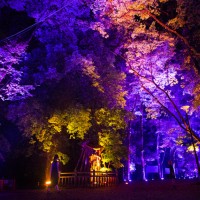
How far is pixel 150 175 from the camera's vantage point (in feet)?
121

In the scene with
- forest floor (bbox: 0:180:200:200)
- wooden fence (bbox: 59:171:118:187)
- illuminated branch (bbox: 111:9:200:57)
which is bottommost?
forest floor (bbox: 0:180:200:200)

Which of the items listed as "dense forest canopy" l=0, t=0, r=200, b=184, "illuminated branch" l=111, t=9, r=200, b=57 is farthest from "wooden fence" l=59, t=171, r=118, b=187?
"illuminated branch" l=111, t=9, r=200, b=57

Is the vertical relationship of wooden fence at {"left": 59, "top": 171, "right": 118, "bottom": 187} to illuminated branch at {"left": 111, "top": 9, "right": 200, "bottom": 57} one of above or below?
below

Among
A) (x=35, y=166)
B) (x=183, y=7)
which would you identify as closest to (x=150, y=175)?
(x=35, y=166)

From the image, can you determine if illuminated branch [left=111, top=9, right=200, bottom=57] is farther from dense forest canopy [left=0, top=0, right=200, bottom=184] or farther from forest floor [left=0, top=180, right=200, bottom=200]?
forest floor [left=0, top=180, right=200, bottom=200]

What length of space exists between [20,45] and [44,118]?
456 cm

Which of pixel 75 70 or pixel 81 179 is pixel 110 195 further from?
pixel 75 70

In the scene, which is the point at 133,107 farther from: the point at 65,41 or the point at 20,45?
the point at 20,45

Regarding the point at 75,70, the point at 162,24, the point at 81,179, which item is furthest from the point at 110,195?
the point at 75,70

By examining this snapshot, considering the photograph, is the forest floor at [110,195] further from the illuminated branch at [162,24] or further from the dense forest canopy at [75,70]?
the illuminated branch at [162,24]

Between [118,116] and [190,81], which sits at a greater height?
[190,81]

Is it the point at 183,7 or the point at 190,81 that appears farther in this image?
the point at 190,81

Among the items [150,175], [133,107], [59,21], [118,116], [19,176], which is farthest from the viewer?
[150,175]

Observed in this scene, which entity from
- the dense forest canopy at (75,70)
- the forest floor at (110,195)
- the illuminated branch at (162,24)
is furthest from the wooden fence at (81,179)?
the illuminated branch at (162,24)
